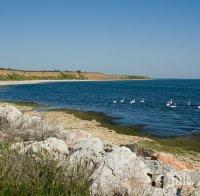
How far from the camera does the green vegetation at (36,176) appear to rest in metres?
6.46

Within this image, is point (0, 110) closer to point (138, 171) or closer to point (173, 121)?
point (138, 171)

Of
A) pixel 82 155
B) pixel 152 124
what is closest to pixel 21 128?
pixel 82 155

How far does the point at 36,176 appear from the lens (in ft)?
23.2

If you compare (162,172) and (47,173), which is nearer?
(47,173)

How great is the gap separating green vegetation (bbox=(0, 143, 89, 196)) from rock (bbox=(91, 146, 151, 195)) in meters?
0.39

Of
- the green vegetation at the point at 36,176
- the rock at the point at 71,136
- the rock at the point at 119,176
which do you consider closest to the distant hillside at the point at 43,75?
the rock at the point at 71,136

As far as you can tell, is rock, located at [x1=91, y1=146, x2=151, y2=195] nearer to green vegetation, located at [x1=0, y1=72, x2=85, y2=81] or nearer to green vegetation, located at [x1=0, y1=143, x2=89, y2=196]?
green vegetation, located at [x1=0, y1=143, x2=89, y2=196]

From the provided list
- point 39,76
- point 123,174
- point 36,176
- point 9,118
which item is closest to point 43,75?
point 39,76

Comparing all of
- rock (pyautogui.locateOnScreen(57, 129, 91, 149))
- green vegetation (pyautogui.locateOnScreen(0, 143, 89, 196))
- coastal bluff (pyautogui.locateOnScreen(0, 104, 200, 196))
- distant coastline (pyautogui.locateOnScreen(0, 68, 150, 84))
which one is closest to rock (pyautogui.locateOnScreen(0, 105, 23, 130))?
rock (pyautogui.locateOnScreen(57, 129, 91, 149))

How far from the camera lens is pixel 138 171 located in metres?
8.07

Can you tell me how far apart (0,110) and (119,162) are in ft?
29.9

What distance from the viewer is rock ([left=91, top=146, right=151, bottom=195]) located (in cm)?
760

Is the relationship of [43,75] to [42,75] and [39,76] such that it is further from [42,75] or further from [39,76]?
[39,76]

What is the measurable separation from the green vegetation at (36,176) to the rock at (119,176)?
1.28 feet
